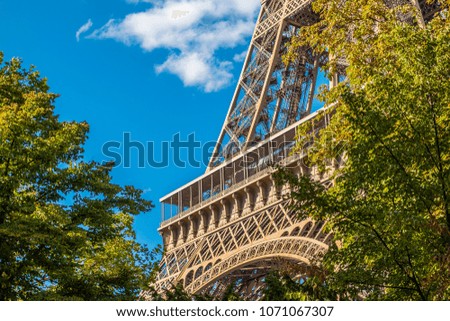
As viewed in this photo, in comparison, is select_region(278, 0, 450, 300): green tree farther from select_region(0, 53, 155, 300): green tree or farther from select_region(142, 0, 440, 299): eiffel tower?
select_region(142, 0, 440, 299): eiffel tower

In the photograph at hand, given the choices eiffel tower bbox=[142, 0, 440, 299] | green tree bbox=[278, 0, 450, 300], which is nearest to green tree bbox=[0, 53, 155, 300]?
green tree bbox=[278, 0, 450, 300]

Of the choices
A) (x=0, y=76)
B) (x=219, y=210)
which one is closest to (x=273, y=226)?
(x=219, y=210)

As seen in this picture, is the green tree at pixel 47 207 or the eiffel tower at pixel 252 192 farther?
the eiffel tower at pixel 252 192

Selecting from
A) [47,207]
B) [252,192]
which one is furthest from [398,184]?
[252,192]

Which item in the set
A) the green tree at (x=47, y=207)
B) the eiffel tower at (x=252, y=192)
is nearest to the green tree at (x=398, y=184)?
the green tree at (x=47, y=207)

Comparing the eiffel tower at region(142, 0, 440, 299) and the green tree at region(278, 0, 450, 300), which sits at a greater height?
the eiffel tower at region(142, 0, 440, 299)

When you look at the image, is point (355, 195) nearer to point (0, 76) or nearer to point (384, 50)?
point (384, 50)

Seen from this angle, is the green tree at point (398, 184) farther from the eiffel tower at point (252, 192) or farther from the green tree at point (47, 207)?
the eiffel tower at point (252, 192)
